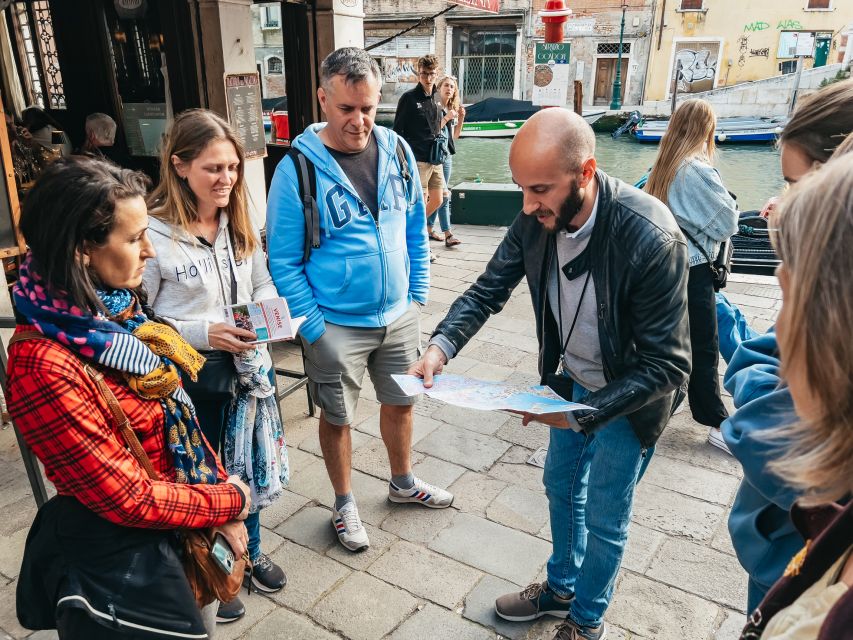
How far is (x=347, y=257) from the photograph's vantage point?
2682mm

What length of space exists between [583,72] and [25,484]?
109ft

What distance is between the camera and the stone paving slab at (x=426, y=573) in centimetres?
261

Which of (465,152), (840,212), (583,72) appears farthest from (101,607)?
(583,72)

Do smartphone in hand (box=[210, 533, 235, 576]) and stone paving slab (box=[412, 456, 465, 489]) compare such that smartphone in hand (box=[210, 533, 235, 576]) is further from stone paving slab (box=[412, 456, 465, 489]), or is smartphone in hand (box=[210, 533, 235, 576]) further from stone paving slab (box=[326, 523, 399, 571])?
stone paving slab (box=[412, 456, 465, 489])

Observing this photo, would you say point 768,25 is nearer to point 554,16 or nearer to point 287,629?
point 554,16

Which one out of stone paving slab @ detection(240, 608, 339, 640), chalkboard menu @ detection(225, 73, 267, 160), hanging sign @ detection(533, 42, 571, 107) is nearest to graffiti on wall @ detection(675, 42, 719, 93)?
hanging sign @ detection(533, 42, 571, 107)

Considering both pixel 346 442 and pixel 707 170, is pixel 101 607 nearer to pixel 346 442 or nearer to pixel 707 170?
pixel 346 442

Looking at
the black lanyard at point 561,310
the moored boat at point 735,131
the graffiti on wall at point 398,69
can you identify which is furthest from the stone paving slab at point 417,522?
the graffiti on wall at point 398,69

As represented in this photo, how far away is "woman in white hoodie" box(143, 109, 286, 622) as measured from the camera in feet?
7.49

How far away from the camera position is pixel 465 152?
24.6 m

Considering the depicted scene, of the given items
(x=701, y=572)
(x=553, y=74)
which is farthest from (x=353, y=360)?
(x=553, y=74)

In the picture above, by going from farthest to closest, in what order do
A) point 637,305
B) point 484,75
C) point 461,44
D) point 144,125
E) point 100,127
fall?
1. point 484,75
2. point 461,44
3. point 144,125
4. point 100,127
5. point 637,305

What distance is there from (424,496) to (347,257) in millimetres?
1243

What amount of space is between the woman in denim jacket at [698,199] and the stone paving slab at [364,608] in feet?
6.76
